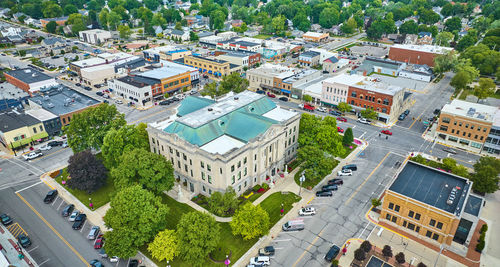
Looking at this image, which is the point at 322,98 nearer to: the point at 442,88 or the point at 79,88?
the point at 442,88

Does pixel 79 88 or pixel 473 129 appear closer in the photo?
pixel 473 129

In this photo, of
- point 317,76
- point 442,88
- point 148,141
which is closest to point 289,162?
point 148,141

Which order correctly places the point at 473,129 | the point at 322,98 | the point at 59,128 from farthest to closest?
the point at 322,98
the point at 59,128
the point at 473,129

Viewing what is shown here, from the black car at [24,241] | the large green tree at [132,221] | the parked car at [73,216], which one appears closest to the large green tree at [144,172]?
the large green tree at [132,221]

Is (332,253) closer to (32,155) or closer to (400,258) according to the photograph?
(400,258)

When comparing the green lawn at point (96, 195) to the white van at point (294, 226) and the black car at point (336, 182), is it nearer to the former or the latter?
the white van at point (294, 226)

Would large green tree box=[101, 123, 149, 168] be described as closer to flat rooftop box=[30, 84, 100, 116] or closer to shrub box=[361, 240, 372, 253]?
flat rooftop box=[30, 84, 100, 116]

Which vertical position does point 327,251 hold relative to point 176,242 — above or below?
below

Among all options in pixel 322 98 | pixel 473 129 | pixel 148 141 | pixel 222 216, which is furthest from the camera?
pixel 322 98
